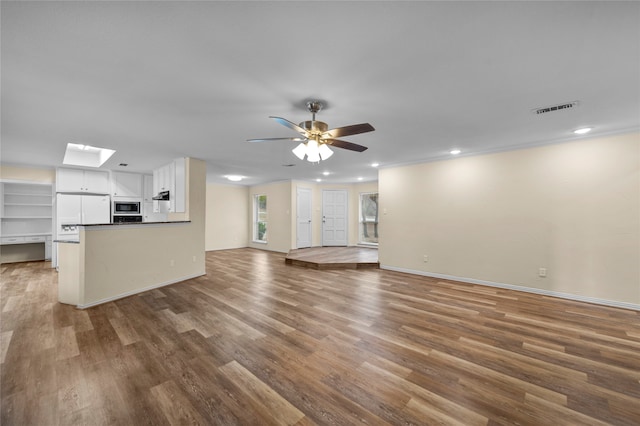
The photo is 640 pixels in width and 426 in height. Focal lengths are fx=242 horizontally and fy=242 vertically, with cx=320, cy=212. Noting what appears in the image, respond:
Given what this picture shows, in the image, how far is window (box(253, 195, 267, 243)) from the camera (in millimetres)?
9172

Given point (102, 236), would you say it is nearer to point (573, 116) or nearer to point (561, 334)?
point (561, 334)

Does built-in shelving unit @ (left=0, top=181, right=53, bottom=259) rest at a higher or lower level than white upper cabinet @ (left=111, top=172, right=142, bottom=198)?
lower

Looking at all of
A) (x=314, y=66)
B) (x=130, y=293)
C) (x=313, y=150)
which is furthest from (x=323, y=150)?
(x=130, y=293)

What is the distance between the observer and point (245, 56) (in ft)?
5.69

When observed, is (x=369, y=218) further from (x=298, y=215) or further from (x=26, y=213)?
(x=26, y=213)

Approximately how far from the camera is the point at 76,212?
18.7 feet

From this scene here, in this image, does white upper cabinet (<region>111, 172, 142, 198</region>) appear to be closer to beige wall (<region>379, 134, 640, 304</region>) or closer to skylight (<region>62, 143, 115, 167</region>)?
skylight (<region>62, 143, 115, 167</region>)

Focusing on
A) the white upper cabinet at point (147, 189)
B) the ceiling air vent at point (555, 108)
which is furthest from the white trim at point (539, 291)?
the white upper cabinet at point (147, 189)

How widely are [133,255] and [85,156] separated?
3216mm

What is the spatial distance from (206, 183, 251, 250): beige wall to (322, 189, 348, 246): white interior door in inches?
118

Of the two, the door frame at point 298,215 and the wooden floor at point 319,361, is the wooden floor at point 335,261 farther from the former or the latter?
the wooden floor at point 319,361

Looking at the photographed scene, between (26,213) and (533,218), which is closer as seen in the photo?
(533,218)

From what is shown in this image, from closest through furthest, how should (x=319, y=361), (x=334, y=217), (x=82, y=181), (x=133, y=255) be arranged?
(x=319, y=361), (x=133, y=255), (x=82, y=181), (x=334, y=217)

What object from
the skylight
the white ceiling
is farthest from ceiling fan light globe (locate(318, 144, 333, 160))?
the skylight
